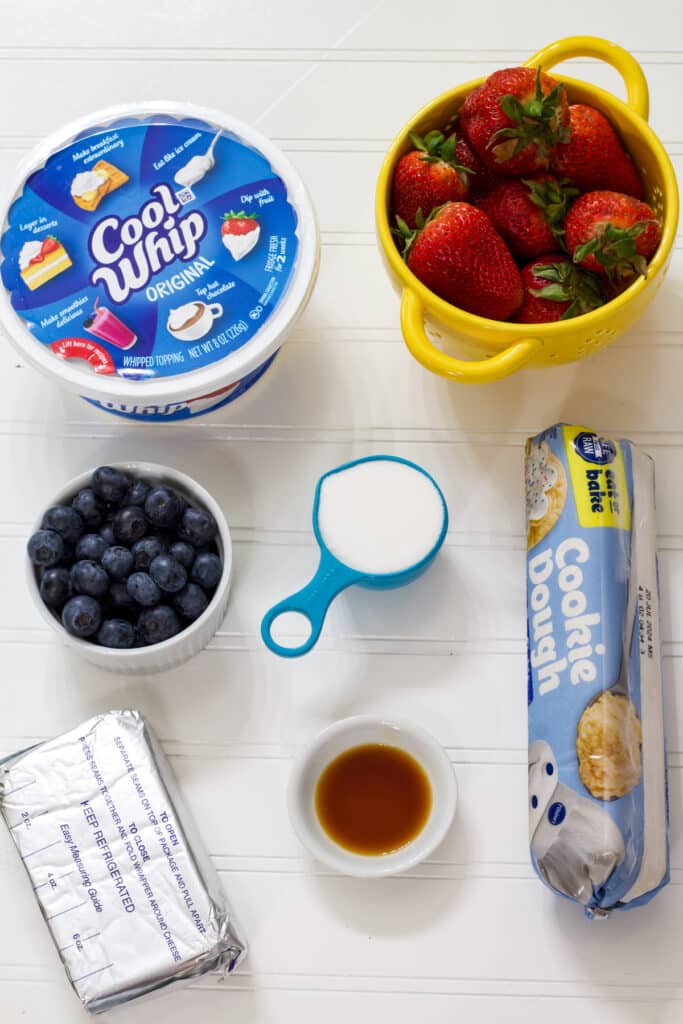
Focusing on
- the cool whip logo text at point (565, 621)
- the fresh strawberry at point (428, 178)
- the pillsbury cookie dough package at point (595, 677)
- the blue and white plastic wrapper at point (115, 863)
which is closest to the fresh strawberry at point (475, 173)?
the fresh strawberry at point (428, 178)

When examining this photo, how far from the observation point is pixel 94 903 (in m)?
0.95

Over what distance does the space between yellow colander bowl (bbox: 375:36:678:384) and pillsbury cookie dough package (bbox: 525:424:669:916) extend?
0.11 m

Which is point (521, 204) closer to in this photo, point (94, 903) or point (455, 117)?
point (455, 117)

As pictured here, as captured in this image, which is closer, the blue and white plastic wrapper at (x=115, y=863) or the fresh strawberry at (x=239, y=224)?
the blue and white plastic wrapper at (x=115, y=863)

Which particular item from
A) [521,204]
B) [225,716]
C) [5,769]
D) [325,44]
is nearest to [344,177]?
[325,44]

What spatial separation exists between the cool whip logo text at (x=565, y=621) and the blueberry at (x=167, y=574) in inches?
13.5

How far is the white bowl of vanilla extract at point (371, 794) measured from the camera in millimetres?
971

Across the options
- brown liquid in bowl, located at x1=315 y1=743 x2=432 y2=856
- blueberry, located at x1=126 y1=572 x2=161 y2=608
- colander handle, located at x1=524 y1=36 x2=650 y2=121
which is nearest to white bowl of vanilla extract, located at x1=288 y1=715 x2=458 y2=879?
brown liquid in bowl, located at x1=315 y1=743 x2=432 y2=856

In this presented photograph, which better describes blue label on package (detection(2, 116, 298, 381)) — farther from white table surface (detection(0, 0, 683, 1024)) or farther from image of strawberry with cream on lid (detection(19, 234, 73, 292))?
white table surface (detection(0, 0, 683, 1024))

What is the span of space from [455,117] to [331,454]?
14.4 inches

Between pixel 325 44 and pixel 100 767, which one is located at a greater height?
pixel 325 44

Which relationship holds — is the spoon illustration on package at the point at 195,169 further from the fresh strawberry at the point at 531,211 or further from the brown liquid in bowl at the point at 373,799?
the brown liquid in bowl at the point at 373,799

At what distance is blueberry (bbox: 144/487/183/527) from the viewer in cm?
99

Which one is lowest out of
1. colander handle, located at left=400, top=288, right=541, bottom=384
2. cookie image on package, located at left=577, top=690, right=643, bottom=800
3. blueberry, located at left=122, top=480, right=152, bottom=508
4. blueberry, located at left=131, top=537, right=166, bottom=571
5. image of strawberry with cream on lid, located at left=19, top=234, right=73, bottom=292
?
cookie image on package, located at left=577, top=690, right=643, bottom=800
